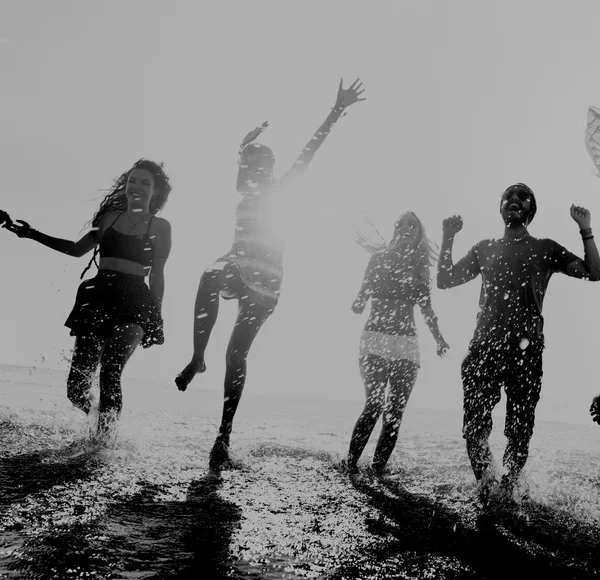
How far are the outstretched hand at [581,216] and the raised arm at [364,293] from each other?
161cm

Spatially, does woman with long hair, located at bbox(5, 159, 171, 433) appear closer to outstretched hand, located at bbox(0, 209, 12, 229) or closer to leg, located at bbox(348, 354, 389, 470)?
outstretched hand, located at bbox(0, 209, 12, 229)

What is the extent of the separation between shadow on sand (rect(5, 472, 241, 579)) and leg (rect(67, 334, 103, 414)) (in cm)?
186

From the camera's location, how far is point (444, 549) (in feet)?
6.01

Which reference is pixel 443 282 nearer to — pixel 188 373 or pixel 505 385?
pixel 505 385

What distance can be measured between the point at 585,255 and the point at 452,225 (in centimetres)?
89

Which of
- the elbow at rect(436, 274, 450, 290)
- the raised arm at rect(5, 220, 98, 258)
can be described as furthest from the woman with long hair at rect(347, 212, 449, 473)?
the raised arm at rect(5, 220, 98, 258)

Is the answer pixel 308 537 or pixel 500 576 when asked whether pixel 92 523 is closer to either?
pixel 308 537

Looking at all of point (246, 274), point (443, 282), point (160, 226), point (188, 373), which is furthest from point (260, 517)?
point (160, 226)

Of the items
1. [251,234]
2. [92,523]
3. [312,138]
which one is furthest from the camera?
[312,138]

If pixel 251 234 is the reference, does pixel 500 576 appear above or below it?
below

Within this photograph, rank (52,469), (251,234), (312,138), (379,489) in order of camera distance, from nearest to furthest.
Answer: (52,469) → (379,489) → (251,234) → (312,138)

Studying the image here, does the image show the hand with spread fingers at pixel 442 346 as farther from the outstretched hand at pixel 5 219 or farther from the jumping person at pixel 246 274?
the outstretched hand at pixel 5 219

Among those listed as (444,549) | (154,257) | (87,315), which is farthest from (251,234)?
(444,549)

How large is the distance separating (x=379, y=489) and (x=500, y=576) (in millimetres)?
1409
